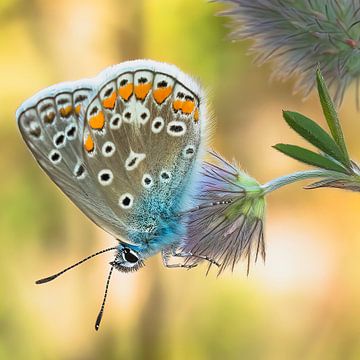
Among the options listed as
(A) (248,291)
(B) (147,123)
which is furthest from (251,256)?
(A) (248,291)

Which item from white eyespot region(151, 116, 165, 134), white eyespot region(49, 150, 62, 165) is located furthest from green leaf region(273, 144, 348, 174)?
white eyespot region(49, 150, 62, 165)

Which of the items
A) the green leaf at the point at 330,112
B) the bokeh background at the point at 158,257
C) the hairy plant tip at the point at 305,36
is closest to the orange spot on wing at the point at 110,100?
the hairy plant tip at the point at 305,36

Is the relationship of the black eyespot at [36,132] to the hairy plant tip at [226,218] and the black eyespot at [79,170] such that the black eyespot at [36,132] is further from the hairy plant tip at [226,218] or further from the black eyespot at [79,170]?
the hairy plant tip at [226,218]

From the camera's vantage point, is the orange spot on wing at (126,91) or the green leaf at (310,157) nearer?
the green leaf at (310,157)

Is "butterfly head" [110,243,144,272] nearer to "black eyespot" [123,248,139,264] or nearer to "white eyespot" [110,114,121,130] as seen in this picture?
"black eyespot" [123,248,139,264]

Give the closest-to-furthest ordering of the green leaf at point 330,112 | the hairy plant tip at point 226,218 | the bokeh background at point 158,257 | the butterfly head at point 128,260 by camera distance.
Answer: the green leaf at point 330,112 → the hairy plant tip at point 226,218 → the butterfly head at point 128,260 → the bokeh background at point 158,257

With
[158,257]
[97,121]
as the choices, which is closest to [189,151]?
[97,121]

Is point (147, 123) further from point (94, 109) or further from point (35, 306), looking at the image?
point (35, 306)
